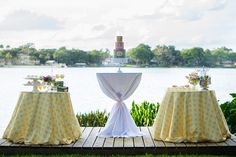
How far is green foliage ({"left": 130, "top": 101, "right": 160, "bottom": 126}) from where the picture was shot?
6.95m

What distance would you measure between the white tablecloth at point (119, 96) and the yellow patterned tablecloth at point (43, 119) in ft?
1.67

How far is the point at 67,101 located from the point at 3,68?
5726 millimetres

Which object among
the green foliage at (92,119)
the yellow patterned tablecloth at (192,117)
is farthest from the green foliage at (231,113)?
the green foliage at (92,119)

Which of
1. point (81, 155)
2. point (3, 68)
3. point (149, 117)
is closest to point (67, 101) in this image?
point (81, 155)

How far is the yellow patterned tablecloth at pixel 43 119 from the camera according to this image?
4863 millimetres

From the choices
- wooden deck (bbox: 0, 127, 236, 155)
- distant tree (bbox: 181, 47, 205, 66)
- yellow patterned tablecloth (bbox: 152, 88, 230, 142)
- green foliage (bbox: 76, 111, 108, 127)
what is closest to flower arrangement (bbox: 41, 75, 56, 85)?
wooden deck (bbox: 0, 127, 236, 155)

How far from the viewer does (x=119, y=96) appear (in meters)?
5.30

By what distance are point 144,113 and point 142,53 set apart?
1.41 metres

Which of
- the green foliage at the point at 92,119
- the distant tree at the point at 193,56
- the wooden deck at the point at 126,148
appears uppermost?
the distant tree at the point at 193,56

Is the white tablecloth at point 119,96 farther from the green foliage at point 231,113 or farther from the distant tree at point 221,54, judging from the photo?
the distant tree at point 221,54

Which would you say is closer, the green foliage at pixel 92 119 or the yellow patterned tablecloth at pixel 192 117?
the yellow patterned tablecloth at pixel 192 117

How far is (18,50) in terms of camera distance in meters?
10.8

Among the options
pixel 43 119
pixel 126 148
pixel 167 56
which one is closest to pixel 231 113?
pixel 126 148

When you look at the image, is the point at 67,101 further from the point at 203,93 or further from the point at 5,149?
the point at 203,93
